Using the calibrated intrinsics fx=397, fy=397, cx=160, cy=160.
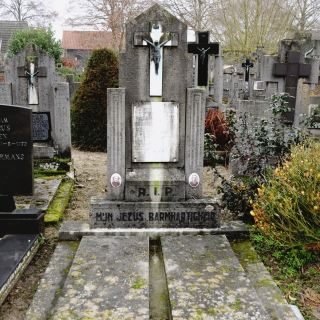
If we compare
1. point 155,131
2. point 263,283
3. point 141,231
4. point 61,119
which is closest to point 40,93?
point 61,119

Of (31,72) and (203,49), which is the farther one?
(203,49)

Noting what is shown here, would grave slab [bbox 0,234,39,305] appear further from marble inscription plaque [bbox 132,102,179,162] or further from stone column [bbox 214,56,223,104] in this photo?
stone column [bbox 214,56,223,104]

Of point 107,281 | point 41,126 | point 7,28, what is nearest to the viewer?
point 107,281

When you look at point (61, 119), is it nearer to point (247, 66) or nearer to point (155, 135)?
point (155, 135)

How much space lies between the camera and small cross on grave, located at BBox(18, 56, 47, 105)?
7750 mm

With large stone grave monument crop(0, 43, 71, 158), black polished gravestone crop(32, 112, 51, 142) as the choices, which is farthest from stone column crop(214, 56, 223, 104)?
black polished gravestone crop(32, 112, 51, 142)

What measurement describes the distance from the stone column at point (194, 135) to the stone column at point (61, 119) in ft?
12.4

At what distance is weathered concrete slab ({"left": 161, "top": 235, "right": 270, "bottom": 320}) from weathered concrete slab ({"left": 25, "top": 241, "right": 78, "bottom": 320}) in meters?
1.02

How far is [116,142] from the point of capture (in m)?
4.71

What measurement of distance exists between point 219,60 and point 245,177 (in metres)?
8.74

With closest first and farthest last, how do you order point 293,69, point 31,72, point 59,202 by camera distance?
1. point 59,202
2. point 293,69
3. point 31,72

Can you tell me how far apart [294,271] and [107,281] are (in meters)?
1.92

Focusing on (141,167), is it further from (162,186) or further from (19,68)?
(19,68)

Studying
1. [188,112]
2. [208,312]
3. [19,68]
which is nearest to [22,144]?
[188,112]
